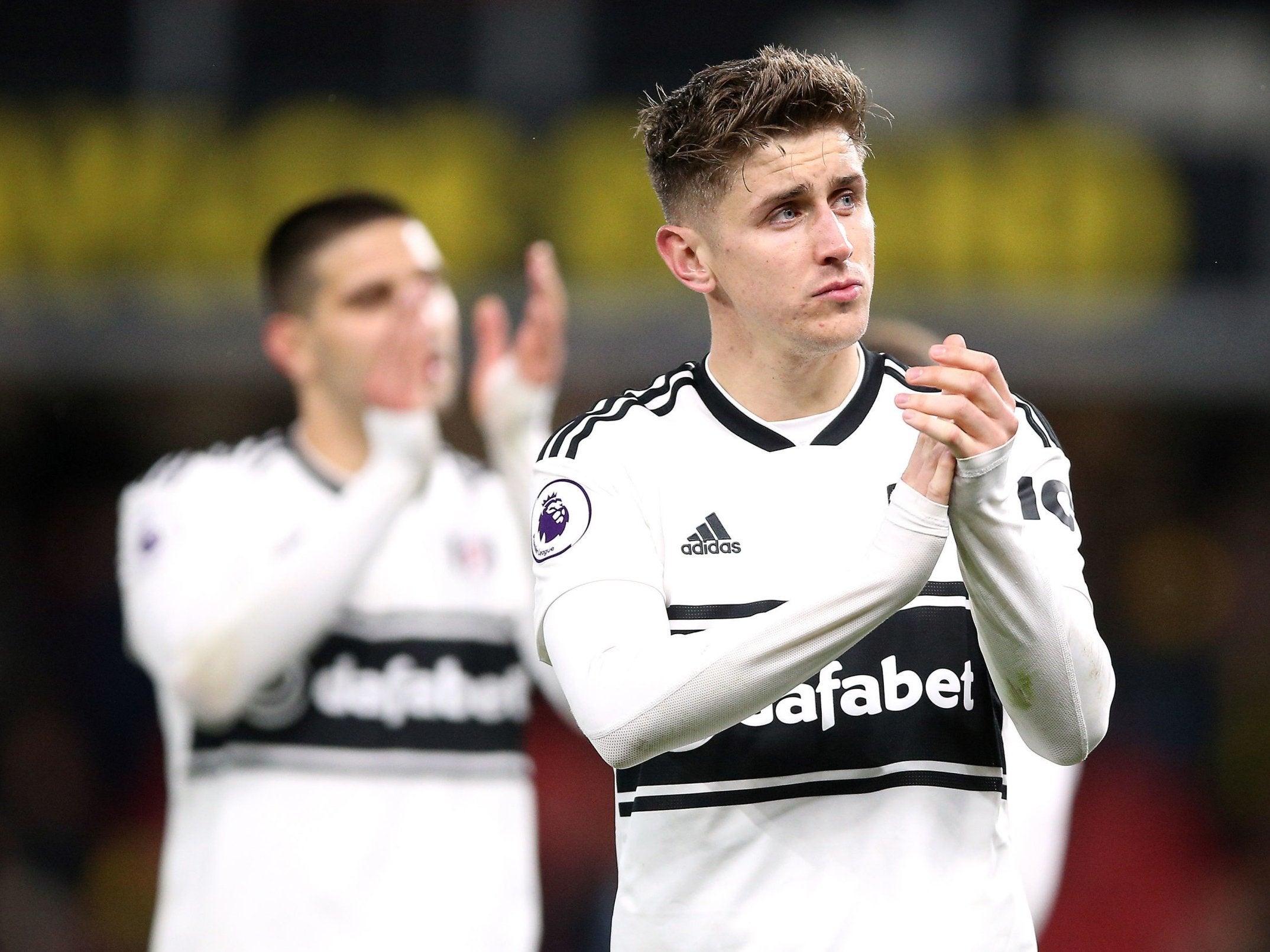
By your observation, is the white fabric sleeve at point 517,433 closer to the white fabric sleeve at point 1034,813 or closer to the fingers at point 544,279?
the fingers at point 544,279

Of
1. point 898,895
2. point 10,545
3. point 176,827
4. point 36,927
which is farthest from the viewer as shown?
point 10,545

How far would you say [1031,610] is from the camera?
9.33ft

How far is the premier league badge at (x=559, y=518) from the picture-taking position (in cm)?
308

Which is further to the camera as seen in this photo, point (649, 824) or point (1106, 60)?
point (1106, 60)

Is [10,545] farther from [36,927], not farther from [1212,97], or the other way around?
[1212,97]

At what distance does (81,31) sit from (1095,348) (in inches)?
246

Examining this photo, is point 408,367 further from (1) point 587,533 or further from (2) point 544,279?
(1) point 587,533

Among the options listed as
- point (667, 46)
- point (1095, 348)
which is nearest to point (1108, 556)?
point (1095, 348)

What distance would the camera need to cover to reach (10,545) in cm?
1220

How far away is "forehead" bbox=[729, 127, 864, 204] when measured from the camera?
313 cm

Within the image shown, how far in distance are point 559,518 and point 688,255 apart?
0.57m

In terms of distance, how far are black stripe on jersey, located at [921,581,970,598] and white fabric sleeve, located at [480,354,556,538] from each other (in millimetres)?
2290

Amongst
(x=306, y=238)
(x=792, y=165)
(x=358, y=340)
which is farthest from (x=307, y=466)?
(x=792, y=165)

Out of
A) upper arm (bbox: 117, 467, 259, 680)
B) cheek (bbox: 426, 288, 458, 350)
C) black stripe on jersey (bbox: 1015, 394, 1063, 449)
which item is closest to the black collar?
black stripe on jersey (bbox: 1015, 394, 1063, 449)
